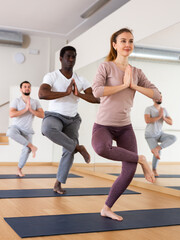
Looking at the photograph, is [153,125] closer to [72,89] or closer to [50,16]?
[72,89]

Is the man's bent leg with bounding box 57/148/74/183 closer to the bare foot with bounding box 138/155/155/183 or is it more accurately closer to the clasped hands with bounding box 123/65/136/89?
the bare foot with bounding box 138/155/155/183

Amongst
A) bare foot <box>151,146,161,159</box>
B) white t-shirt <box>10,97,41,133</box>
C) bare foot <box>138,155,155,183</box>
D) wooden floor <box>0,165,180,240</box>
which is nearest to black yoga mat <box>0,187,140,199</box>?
wooden floor <box>0,165,180,240</box>

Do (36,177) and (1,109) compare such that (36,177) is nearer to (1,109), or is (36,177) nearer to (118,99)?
(118,99)

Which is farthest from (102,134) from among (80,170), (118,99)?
(80,170)

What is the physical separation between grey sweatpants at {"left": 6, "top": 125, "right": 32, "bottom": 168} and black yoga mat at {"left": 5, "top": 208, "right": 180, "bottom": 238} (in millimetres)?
2498

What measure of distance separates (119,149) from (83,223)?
21.4 inches

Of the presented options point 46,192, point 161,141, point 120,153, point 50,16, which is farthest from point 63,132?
point 50,16

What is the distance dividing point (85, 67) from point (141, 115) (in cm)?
222

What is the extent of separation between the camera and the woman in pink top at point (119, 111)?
7.73 feet

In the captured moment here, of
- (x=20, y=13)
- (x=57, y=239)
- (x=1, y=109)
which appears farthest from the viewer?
(x=1, y=109)

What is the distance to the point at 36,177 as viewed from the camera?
5047 mm

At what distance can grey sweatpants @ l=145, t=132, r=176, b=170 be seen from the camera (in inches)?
151

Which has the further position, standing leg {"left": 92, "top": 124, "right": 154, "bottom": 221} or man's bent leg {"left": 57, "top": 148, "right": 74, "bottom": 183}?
man's bent leg {"left": 57, "top": 148, "right": 74, "bottom": 183}

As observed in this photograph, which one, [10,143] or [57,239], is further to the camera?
[10,143]
